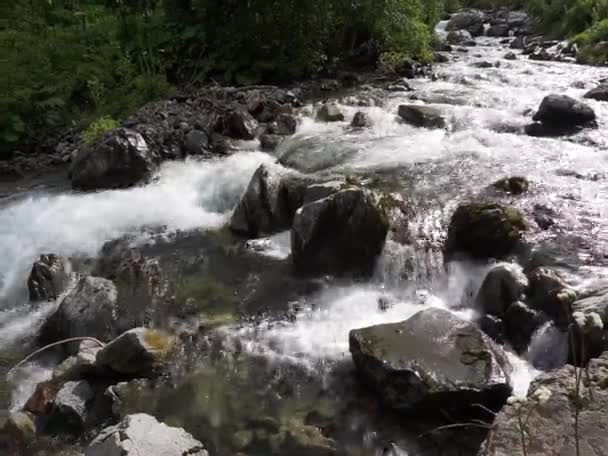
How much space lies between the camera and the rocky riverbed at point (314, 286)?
173 inches

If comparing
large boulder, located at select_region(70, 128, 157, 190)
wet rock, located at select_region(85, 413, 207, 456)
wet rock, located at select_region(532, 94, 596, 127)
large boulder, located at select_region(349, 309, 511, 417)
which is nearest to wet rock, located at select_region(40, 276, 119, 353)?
wet rock, located at select_region(85, 413, 207, 456)

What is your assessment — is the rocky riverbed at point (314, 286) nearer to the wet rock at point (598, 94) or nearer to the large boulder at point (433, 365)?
the large boulder at point (433, 365)

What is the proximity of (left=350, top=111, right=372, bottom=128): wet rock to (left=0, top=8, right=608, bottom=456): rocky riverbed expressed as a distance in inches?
1.3

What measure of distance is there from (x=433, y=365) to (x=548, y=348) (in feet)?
3.93

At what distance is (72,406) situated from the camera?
4.70 metres

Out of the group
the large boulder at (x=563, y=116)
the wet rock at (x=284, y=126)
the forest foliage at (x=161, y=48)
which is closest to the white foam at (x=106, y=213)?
the wet rock at (x=284, y=126)

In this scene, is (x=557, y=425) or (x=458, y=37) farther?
(x=458, y=37)

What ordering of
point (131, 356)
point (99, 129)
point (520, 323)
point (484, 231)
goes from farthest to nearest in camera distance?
point (99, 129), point (484, 231), point (520, 323), point (131, 356)

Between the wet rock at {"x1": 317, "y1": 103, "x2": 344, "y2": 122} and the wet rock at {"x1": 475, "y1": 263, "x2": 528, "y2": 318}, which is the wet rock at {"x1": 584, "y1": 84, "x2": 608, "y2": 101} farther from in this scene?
the wet rock at {"x1": 475, "y1": 263, "x2": 528, "y2": 318}

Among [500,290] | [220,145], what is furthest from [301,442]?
[220,145]

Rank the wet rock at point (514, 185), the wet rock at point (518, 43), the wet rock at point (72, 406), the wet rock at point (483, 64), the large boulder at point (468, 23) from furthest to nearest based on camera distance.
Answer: the large boulder at point (468, 23) < the wet rock at point (518, 43) < the wet rock at point (483, 64) < the wet rock at point (514, 185) < the wet rock at point (72, 406)

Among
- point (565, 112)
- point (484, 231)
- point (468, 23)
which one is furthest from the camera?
point (468, 23)

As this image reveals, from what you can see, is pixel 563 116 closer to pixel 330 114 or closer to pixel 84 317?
pixel 330 114

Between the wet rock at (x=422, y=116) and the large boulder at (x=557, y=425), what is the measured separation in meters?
7.95
